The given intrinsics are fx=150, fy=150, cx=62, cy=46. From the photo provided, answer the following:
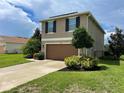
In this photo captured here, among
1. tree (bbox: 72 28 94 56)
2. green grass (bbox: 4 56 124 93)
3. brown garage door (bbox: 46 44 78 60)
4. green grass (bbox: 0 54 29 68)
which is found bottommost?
green grass (bbox: 4 56 124 93)

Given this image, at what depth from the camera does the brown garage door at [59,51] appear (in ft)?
58.2

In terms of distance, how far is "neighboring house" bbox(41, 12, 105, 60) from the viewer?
55.2 feet

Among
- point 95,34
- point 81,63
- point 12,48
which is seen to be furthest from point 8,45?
point 81,63

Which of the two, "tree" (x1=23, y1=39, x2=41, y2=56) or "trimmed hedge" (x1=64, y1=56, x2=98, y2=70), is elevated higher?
"tree" (x1=23, y1=39, x2=41, y2=56)

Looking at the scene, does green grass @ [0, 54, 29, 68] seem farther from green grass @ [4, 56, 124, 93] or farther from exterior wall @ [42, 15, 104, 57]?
green grass @ [4, 56, 124, 93]

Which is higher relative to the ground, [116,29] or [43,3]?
[43,3]

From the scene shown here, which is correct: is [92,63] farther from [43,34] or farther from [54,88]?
[43,34]

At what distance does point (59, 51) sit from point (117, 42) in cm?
1037

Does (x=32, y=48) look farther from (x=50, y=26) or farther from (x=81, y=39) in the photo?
(x=81, y=39)

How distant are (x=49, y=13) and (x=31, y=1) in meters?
5.81

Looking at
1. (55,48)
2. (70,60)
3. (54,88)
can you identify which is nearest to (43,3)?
(55,48)

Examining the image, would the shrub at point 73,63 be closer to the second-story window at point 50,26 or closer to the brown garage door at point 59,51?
the brown garage door at point 59,51

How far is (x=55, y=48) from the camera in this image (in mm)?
19391

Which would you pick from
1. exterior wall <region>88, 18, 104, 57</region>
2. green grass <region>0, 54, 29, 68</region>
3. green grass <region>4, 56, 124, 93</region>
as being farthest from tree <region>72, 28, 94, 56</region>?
green grass <region>0, 54, 29, 68</region>
